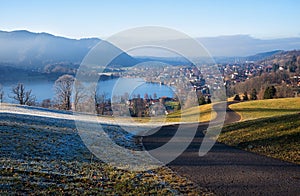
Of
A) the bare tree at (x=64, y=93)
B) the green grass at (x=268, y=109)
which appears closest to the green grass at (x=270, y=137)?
the green grass at (x=268, y=109)

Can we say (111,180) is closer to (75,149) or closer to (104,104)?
(75,149)

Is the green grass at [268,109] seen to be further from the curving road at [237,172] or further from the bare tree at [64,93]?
the bare tree at [64,93]

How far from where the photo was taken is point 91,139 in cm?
1648

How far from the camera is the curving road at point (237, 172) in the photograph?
361 inches

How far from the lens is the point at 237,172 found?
1092 cm

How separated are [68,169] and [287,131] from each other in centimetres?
1236

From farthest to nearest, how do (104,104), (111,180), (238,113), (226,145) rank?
(104,104)
(238,113)
(226,145)
(111,180)

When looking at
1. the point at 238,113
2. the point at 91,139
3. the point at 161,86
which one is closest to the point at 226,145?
the point at 91,139

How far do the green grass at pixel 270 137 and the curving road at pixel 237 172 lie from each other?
0.86m

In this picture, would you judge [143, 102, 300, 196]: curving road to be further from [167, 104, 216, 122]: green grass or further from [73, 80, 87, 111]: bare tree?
[73, 80, 87, 111]: bare tree

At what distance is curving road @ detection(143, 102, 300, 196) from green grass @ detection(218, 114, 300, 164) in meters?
0.86

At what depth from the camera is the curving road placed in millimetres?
9180

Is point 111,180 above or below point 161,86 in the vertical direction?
below

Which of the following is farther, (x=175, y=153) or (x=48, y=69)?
(x=48, y=69)
